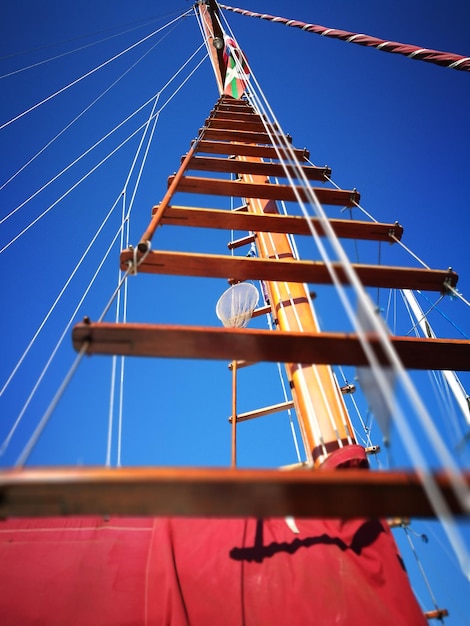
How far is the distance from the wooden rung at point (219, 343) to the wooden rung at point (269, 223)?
1.33 meters

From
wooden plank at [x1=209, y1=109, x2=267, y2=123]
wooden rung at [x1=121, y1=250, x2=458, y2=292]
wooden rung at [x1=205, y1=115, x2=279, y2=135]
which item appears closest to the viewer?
wooden rung at [x1=121, y1=250, x2=458, y2=292]

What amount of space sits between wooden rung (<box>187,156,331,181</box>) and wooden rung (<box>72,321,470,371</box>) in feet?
9.36

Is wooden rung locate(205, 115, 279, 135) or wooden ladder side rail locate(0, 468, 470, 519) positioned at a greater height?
wooden rung locate(205, 115, 279, 135)

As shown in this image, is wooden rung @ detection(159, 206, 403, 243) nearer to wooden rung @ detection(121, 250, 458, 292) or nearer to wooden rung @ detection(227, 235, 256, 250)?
wooden rung @ detection(121, 250, 458, 292)

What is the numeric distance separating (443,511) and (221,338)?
42.8 inches

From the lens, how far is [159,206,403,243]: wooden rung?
2844 mm

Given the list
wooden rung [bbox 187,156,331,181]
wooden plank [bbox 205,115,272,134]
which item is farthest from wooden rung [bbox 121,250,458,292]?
wooden plank [bbox 205,115,272,134]

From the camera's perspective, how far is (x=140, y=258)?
6.77ft

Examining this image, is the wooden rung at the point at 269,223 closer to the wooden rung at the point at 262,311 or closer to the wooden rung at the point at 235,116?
the wooden rung at the point at 262,311

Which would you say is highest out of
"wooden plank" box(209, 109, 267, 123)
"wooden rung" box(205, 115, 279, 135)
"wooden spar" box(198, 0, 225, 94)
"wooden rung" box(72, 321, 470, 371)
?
"wooden spar" box(198, 0, 225, 94)

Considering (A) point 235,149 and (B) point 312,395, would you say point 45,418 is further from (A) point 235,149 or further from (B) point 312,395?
(A) point 235,149

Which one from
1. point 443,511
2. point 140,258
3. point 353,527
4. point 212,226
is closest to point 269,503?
point 443,511

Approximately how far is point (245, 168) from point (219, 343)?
308cm

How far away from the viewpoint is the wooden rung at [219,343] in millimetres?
1610
